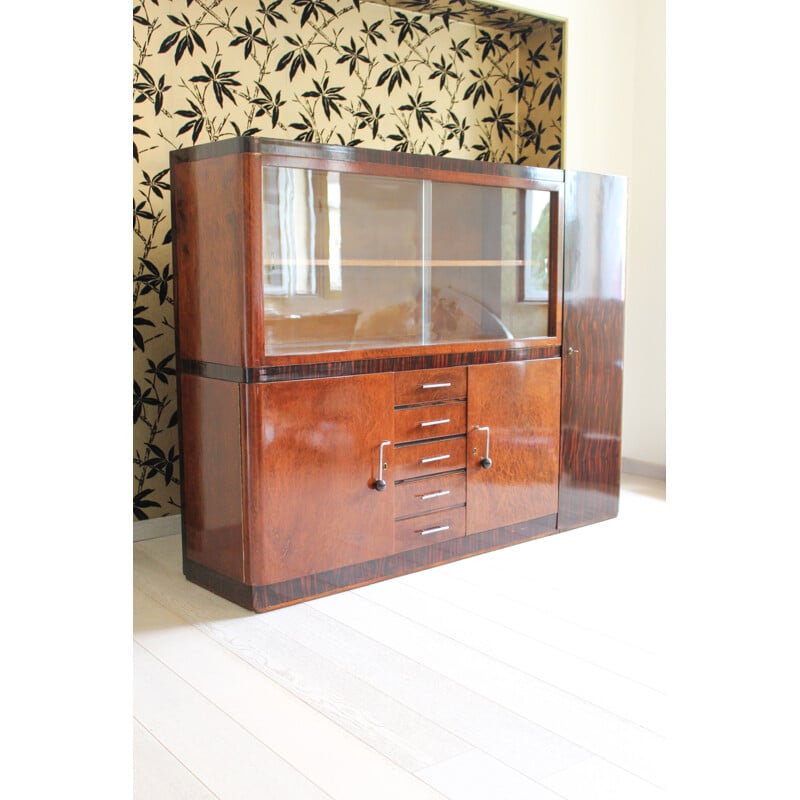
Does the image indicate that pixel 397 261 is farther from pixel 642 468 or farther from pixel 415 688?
pixel 642 468

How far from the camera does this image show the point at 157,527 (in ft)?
11.1

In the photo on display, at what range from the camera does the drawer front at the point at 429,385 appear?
291cm

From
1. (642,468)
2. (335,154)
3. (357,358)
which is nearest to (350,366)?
(357,358)

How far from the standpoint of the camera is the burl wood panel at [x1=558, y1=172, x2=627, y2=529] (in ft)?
11.2

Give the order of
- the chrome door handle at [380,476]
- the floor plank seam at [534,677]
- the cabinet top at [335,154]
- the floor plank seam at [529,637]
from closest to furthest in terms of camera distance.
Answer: the floor plank seam at [534,677], the floor plank seam at [529,637], the cabinet top at [335,154], the chrome door handle at [380,476]

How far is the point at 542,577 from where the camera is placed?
2.95 m

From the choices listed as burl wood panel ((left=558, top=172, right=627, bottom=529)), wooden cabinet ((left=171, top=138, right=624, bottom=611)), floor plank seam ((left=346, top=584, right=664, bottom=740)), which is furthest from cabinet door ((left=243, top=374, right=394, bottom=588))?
burl wood panel ((left=558, top=172, right=627, bottom=529))

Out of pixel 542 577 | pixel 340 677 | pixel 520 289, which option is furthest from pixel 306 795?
pixel 520 289

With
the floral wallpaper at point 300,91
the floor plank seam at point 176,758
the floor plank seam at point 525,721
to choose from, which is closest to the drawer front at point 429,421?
the floor plank seam at point 525,721

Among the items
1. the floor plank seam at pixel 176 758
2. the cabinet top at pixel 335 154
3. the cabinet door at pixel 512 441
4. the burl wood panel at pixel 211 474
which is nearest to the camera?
the floor plank seam at pixel 176 758

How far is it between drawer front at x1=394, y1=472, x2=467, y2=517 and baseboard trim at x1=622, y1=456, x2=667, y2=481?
5.28 feet

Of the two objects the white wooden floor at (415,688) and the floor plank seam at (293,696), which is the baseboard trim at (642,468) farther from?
the floor plank seam at (293,696)

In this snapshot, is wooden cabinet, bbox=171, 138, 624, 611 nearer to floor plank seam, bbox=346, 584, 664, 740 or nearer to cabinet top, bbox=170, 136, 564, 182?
cabinet top, bbox=170, 136, 564, 182
